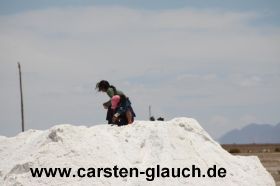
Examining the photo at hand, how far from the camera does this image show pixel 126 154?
8.39 metres

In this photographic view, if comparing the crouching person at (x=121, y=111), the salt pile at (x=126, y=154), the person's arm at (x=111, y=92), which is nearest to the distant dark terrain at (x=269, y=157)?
the salt pile at (x=126, y=154)

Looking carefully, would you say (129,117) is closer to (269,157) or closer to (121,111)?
(121,111)

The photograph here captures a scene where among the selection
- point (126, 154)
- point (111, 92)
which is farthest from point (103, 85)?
point (126, 154)

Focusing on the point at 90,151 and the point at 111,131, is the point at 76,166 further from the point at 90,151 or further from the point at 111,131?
the point at 111,131

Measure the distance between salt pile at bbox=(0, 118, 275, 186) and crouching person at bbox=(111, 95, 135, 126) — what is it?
0.41m

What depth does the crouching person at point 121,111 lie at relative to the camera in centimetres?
946

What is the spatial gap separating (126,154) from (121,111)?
1203 millimetres

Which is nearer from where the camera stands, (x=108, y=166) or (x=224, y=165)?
Answer: (x=108, y=166)

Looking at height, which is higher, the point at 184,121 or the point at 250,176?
the point at 184,121

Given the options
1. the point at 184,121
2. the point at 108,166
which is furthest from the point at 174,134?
the point at 108,166

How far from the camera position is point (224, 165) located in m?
8.70

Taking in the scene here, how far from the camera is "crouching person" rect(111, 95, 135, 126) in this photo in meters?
9.46

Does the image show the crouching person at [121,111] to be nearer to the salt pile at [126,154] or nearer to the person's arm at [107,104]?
the person's arm at [107,104]

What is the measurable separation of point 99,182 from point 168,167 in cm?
92
